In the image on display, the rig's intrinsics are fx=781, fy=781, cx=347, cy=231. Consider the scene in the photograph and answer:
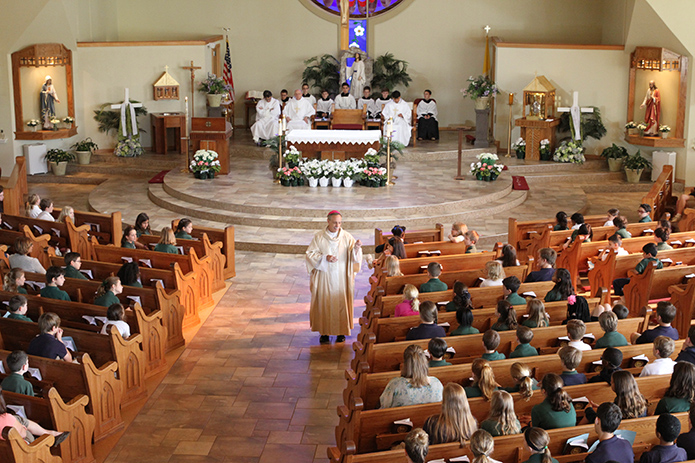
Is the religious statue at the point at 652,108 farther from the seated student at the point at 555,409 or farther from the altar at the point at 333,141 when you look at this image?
the seated student at the point at 555,409

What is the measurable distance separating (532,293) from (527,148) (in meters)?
10.6

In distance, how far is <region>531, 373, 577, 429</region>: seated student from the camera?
4.96 metres

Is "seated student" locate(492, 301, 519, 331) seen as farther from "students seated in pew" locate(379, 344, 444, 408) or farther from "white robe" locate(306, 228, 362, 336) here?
"white robe" locate(306, 228, 362, 336)

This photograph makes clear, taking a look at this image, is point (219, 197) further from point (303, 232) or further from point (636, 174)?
point (636, 174)


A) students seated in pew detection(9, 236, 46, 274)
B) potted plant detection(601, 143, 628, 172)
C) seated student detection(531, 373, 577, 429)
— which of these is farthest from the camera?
potted plant detection(601, 143, 628, 172)

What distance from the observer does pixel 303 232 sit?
1262 cm

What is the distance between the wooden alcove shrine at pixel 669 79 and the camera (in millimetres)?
Answer: 16000

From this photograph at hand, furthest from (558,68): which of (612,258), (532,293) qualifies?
(532,293)

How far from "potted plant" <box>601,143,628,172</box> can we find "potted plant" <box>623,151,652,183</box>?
0.88 ft

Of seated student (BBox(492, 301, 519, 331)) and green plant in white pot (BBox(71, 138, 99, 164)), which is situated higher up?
green plant in white pot (BBox(71, 138, 99, 164))

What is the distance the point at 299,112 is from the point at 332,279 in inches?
405

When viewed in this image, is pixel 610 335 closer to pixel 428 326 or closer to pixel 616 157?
pixel 428 326

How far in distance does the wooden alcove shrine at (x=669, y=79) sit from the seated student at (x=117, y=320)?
1284 cm

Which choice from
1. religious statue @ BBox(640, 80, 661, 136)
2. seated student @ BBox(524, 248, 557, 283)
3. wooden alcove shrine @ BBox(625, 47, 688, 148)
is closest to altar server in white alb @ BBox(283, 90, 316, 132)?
wooden alcove shrine @ BBox(625, 47, 688, 148)
